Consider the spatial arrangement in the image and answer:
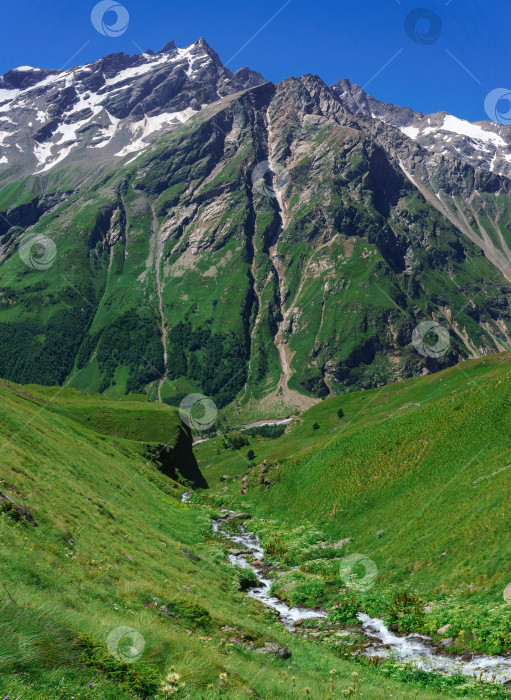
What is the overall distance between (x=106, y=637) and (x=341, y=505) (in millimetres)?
43829

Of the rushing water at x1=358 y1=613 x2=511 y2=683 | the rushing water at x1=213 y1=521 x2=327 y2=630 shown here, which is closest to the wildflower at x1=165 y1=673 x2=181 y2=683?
the rushing water at x1=358 y1=613 x2=511 y2=683

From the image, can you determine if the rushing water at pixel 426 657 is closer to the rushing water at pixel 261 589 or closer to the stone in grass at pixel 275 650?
the rushing water at pixel 261 589

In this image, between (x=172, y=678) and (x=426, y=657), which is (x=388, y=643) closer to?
(x=426, y=657)

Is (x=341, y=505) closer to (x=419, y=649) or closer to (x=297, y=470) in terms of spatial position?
(x=297, y=470)

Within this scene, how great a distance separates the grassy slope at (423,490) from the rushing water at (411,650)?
4.72 m

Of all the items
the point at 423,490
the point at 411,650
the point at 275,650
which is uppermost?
the point at 275,650

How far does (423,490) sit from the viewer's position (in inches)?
1678

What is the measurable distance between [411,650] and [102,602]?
17557 mm

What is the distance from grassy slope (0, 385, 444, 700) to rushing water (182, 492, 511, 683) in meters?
2.75

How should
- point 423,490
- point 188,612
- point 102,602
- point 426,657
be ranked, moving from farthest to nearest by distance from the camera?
point 423,490 < point 426,657 < point 188,612 < point 102,602

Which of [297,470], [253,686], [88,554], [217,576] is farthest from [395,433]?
[253,686]

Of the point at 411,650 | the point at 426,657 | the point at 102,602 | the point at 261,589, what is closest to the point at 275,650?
the point at 102,602

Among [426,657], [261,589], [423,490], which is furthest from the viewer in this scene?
[423,490]

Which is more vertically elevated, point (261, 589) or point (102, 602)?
point (102, 602)
